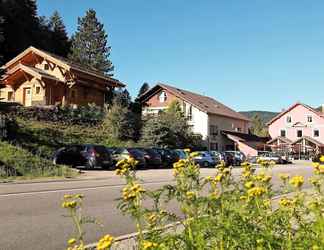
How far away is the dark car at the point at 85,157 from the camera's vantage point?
→ 102 ft

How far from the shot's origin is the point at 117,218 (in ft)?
35.8

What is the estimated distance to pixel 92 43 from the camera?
4013 inches

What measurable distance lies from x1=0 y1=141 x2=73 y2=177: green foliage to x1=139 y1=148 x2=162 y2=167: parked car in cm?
1145

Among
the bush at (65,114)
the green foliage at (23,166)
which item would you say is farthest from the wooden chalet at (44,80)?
the green foliage at (23,166)

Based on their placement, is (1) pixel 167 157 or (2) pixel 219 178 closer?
(2) pixel 219 178

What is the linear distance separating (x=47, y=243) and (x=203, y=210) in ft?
15.9

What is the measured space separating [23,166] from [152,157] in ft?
47.6

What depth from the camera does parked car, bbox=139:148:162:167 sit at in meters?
37.1

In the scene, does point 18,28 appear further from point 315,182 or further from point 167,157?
point 315,182

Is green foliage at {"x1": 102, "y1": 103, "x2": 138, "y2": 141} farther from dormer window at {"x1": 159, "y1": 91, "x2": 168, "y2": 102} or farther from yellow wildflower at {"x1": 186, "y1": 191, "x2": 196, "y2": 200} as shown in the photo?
yellow wildflower at {"x1": 186, "y1": 191, "x2": 196, "y2": 200}

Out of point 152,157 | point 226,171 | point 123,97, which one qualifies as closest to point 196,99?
point 123,97

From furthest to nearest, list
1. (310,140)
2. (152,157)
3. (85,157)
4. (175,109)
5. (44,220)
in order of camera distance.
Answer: (310,140) < (175,109) < (152,157) < (85,157) < (44,220)

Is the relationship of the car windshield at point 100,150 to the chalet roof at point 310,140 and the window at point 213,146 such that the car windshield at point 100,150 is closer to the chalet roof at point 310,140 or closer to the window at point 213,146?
the window at point 213,146

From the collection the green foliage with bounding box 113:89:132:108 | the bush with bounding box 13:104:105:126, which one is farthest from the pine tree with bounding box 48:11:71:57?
the bush with bounding box 13:104:105:126
